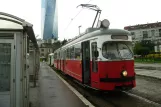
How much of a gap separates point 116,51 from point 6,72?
516cm

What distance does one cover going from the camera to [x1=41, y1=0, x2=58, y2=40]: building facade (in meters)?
53.0

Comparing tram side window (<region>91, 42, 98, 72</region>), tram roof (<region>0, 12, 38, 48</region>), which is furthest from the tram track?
tram roof (<region>0, 12, 38, 48</region>)

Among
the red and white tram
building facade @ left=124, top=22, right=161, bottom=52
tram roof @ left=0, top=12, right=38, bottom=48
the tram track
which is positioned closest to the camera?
tram roof @ left=0, top=12, right=38, bottom=48

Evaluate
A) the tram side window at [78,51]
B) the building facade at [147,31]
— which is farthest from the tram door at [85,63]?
the building facade at [147,31]

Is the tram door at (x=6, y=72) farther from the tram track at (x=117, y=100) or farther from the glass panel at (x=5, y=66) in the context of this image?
the tram track at (x=117, y=100)

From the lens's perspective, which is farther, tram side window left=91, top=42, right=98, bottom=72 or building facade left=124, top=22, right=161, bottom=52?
building facade left=124, top=22, right=161, bottom=52

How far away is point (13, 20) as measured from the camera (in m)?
7.91

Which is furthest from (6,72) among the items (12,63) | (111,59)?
(111,59)

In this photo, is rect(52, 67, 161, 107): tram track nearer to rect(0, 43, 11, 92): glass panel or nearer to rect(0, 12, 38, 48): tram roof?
rect(0, 43, 11, 92): glass panel

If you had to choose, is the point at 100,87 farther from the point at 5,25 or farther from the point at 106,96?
the point at 5,25

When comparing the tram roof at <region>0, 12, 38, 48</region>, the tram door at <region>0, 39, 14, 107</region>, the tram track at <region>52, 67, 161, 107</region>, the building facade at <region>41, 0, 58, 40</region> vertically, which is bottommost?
the tram track at <region>52, 67, 161, 107</region>

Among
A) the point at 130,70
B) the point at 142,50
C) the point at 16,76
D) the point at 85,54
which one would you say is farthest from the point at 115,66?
the point at 142,50

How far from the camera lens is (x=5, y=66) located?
7926 millimetres

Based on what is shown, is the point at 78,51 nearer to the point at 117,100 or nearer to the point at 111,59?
the point at 111,59
